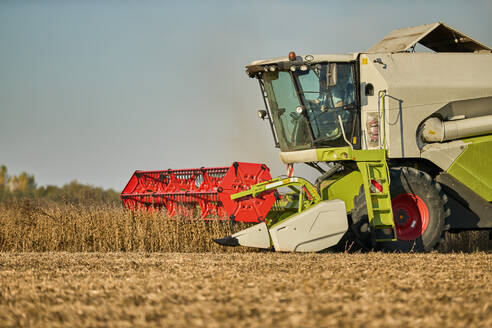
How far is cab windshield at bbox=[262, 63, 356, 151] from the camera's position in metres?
7.18

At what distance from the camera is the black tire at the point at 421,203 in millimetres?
6652

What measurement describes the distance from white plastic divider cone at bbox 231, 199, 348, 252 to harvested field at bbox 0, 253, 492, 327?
0.73m

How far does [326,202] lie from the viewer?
6512mm

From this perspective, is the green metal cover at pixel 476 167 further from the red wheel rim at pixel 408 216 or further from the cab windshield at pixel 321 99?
the cab windshield at pixel 321 99

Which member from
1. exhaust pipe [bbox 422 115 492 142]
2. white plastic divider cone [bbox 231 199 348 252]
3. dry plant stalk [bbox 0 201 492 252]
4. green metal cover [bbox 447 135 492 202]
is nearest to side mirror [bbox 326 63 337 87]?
exhaust pipe [bbox 422 115 492 142]

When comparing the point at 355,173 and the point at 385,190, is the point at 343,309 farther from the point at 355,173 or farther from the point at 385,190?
the point at 355,173

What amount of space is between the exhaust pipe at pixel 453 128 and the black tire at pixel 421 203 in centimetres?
53

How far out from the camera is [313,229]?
6469 millimetres

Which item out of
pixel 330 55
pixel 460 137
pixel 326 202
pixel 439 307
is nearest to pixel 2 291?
pixel 439 307

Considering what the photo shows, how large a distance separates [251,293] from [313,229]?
9.50ft

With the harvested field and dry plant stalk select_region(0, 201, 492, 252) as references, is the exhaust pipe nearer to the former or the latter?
dry plant stalk select_region(0, 201, 492, 252)

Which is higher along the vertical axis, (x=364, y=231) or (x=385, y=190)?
(x=385, y=190)

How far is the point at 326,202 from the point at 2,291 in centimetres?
354

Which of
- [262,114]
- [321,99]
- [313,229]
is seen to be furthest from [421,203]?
[262,114]
